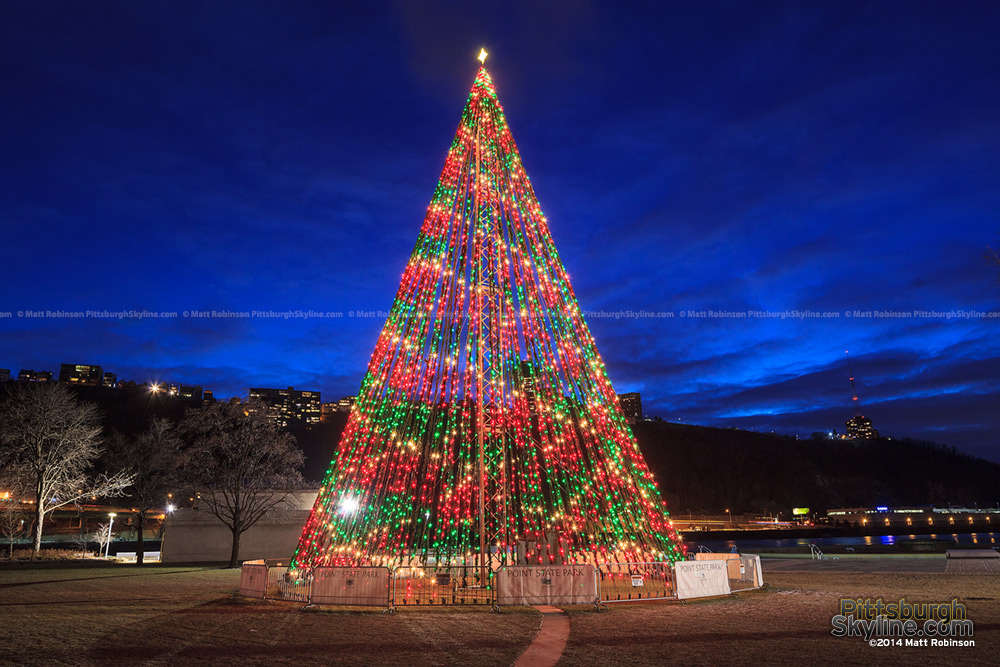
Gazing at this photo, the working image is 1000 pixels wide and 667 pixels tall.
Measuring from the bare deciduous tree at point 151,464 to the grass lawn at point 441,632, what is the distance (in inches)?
651

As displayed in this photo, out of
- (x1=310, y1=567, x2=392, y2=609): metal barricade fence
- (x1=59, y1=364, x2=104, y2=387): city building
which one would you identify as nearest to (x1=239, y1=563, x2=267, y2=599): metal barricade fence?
(x1=310, y1=567, x2=392, y2=609): metal barricade fence

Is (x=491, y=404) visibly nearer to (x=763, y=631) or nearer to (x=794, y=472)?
(x=763, y=631)

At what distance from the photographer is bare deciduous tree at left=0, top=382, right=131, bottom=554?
24453mm

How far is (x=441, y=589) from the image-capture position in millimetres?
12297

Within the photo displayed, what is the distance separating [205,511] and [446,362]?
66.5 feet

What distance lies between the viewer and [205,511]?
86.0 feet

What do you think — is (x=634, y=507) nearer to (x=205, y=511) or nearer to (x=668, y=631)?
(x=668, y=631)

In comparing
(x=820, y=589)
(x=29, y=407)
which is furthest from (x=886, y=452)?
(x=29, y=407)

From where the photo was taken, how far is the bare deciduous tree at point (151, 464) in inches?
1065

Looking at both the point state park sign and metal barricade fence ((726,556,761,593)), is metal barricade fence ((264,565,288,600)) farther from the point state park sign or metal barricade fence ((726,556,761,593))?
metal barricade fence ((726,556,761,593))

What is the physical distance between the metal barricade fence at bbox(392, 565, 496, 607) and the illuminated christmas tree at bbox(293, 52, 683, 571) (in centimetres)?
41

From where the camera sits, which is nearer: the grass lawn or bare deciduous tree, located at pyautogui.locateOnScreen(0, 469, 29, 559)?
the grass lawn

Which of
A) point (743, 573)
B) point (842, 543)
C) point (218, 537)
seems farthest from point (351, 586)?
point (842, 543)

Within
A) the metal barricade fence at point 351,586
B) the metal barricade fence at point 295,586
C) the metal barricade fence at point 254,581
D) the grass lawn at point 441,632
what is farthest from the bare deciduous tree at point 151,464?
the metal barricade fence at point 351,586
